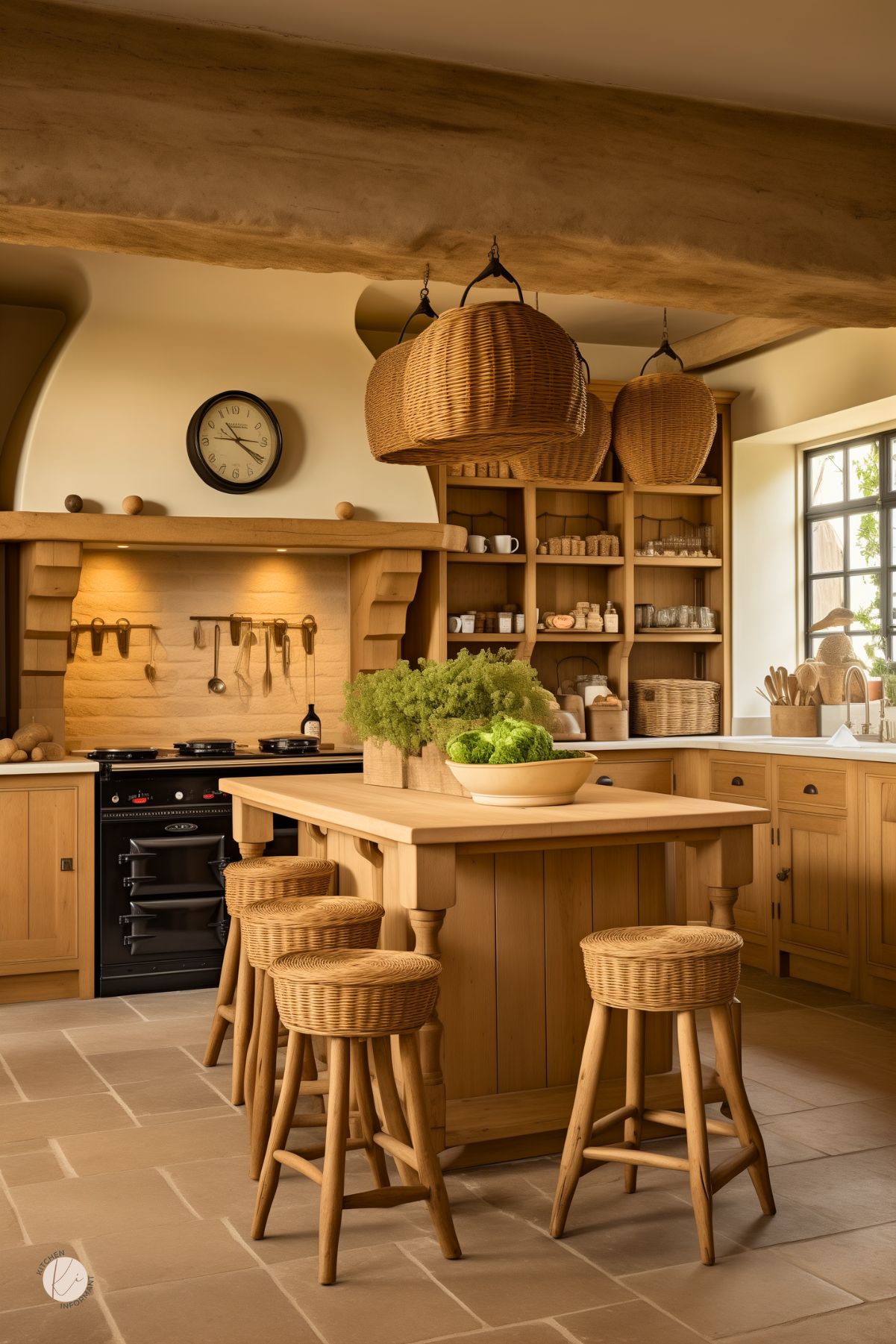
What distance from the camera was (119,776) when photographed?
552 centimetres

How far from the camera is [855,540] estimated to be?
22.2 feet

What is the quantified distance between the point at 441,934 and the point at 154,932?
2.49m

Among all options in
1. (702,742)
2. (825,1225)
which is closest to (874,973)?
(702,742)

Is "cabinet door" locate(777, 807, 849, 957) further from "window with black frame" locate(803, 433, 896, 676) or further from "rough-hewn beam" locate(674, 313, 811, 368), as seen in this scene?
"rough-hewn beam" locate(674, 313, 811, 368)

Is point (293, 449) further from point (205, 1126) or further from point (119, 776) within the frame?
point (205, 1126)

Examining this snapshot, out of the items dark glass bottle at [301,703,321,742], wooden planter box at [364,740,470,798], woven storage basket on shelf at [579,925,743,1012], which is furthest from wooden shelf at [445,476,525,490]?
woven storage basket on shelf at [579,925,743,1012]

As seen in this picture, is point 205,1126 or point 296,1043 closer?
point 296,1043

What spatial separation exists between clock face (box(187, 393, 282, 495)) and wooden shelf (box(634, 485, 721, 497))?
212 cm

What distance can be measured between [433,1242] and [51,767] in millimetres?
3044

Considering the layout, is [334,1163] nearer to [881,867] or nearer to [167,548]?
[881,867]

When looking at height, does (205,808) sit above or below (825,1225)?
above

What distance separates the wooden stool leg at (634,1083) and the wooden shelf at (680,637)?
157 inches

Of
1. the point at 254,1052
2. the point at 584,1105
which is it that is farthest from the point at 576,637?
the point at 584,1105

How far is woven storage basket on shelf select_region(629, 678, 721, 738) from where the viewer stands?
6941mm
